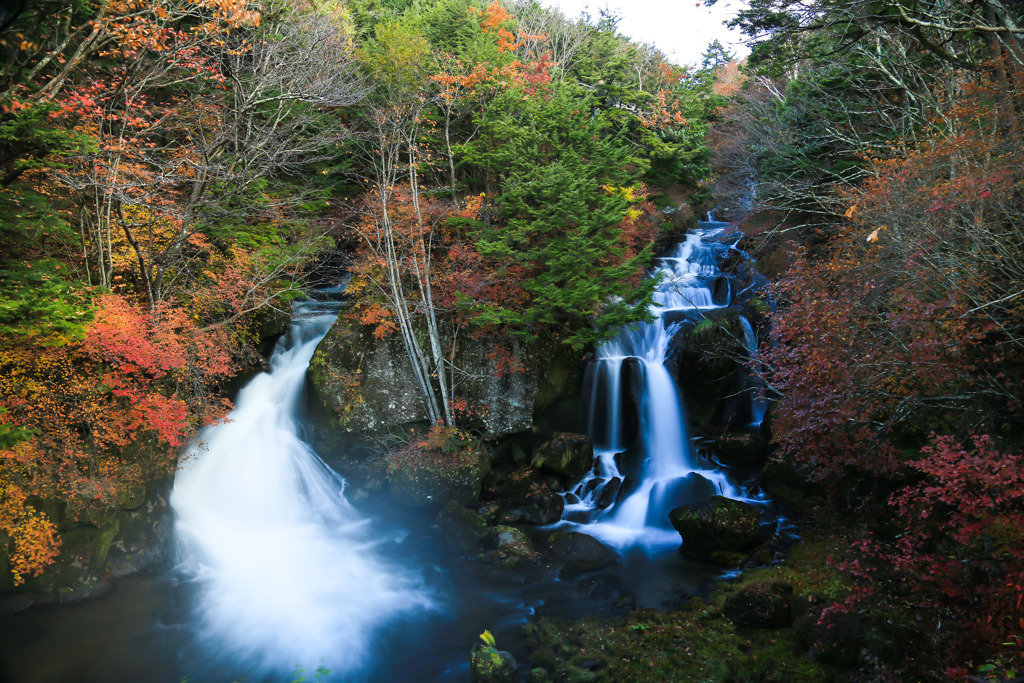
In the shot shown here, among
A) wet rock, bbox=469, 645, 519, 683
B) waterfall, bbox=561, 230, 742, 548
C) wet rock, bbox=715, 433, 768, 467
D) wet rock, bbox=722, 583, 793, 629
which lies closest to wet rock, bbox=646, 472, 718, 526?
waterfall, bbox=561, 230, 742, 548

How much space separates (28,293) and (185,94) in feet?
25.5

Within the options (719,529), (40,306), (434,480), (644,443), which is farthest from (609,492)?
(40,306)

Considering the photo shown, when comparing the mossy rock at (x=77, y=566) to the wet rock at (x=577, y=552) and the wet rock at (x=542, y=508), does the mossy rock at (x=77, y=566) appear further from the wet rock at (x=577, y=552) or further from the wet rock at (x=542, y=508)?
the wet rock at (x=577, y=552)

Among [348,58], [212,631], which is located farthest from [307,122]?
[212,631]

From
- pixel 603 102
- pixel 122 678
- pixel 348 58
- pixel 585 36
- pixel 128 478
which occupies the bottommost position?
pixel 122 678

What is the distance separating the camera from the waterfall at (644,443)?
37.3ft

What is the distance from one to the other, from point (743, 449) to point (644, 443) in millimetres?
2399

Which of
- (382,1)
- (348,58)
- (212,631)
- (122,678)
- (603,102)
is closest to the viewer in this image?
(122,678)

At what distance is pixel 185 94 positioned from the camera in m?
12.8

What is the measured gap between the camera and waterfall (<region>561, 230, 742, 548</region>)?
11359mm

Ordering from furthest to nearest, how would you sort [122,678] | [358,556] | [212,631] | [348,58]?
[348,58], [358,556], [212,631], [122,678]

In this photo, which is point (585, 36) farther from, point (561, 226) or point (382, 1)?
point (561, 226)

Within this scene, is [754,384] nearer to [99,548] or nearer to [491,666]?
[491,666]

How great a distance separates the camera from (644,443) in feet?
44.1
